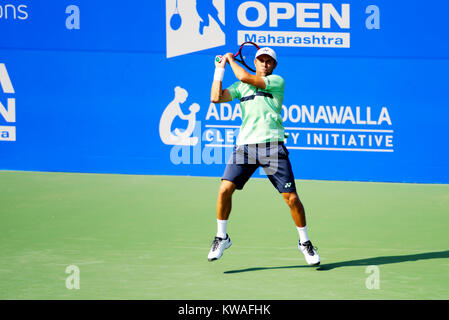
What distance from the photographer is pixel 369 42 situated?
971 cm

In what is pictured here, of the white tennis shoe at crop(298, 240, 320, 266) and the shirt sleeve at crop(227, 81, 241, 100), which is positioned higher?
the shirt sleeve at crop(227, 81, 241, 100)

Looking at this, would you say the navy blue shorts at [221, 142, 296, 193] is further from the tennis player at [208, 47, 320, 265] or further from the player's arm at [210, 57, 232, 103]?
the player's arm at [210, 57, 232, 103]

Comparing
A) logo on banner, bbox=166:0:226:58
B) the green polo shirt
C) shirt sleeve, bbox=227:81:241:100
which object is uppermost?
logo on banner, bbox=166:0:226:58

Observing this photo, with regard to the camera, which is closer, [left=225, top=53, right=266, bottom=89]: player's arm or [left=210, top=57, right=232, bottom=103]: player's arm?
[left=225, top=53, right=266, bottom=89]: player's arm

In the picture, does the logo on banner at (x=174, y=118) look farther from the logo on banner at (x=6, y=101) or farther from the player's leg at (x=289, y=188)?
the player's leg at (x=289, y=188)

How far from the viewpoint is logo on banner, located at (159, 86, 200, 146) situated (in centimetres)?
995

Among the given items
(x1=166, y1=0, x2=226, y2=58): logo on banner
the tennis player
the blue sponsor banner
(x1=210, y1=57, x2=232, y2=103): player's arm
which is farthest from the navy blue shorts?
(x1=166, y1=0, x2=226, y2=58): logo on banner

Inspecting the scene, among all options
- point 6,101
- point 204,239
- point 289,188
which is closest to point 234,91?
point 289,188

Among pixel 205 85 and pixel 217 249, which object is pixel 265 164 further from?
pixel 205 85

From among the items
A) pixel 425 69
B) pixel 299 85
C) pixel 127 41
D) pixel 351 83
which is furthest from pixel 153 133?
pixel 425 69

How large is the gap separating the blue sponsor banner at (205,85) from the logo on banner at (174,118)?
14 mm

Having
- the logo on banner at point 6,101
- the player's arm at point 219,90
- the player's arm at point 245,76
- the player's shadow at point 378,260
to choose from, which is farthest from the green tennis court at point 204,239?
the player's arm at point 245,76

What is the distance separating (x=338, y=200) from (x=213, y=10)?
3.18 metres

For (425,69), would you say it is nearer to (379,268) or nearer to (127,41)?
(127,41)
